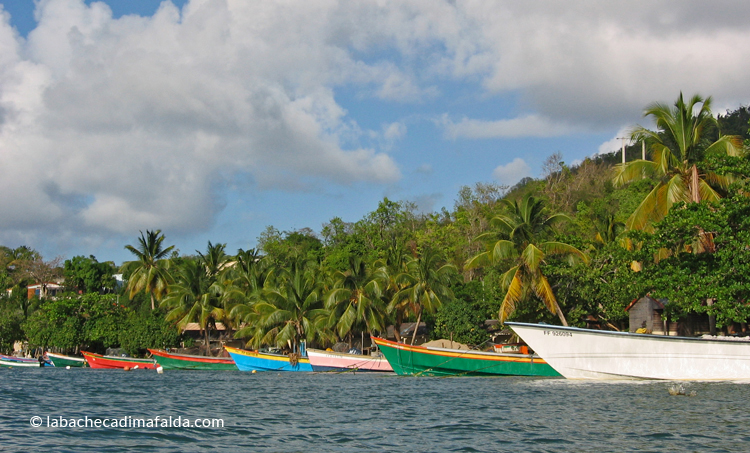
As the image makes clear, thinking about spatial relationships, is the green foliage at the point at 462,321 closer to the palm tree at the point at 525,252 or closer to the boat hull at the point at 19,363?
the palm tree at the point at 525,252

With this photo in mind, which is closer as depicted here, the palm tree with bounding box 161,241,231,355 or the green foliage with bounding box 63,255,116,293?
Answer: the palm tree with bounding box 161,241,231,355

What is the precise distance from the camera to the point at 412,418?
16.8 meters

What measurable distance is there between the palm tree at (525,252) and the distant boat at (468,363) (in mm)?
2646

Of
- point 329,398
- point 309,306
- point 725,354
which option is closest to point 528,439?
point 329,398

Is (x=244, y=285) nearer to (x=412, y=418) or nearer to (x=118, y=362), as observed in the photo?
(x=118, y=362)

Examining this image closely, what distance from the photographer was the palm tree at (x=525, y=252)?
33.8 meters

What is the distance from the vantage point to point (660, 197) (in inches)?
1084

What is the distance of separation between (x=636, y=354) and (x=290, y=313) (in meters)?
29.3

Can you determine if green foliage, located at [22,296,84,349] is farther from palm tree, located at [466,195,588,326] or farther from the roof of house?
the roof of house

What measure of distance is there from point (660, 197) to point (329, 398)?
15366 millimetres

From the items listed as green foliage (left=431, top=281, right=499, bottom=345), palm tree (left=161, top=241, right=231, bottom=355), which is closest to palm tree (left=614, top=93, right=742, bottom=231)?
green foliage (left=431, top=281, right=499, bottom=345)

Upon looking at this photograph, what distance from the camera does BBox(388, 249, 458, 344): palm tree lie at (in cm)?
4241

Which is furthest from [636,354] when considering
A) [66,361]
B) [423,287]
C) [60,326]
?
[60,326]

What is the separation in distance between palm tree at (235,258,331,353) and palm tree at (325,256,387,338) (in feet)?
8.68
